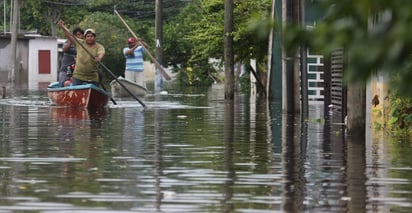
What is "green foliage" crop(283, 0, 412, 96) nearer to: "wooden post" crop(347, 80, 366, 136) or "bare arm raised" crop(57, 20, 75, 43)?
"wooden post" crop(347, 80, 366, 136)

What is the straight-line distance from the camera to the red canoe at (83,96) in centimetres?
2684

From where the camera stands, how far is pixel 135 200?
8930mm

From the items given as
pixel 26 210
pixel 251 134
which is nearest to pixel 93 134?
pixel 251 134

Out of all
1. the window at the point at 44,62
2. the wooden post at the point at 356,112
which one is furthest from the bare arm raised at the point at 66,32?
the window at the point at 44,62

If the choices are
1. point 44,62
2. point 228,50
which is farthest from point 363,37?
point 44,62

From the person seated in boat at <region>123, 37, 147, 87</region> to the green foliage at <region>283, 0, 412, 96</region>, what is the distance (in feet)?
106

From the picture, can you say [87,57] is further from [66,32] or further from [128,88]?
[128,88]

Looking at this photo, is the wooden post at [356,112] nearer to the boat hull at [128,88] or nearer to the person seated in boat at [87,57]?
the person seated in boat at [87,57]

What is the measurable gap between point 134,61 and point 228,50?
4134 millimetres

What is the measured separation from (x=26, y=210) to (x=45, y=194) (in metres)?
1.05

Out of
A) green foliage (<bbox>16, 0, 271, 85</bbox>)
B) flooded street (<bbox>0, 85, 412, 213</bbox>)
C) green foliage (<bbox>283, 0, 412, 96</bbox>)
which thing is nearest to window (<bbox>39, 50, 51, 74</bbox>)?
green foliage (<bbox>16, 0, 271, 85</bbox>)

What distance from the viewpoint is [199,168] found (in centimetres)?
1169

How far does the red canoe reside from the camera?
2684 centimetres

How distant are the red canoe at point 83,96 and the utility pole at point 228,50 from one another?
6811 mm
